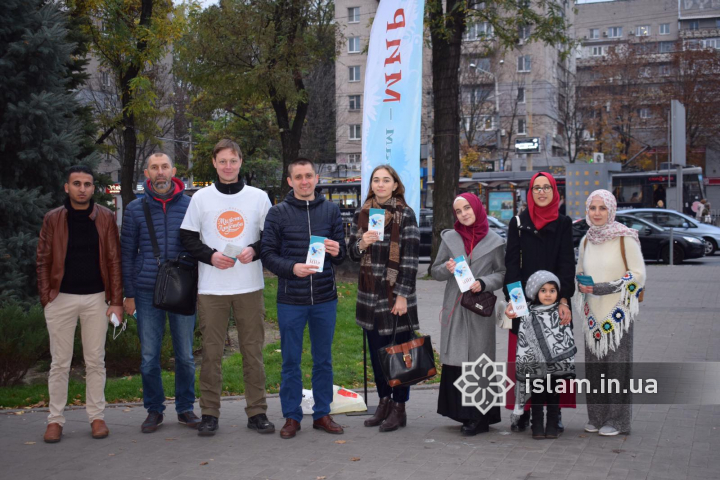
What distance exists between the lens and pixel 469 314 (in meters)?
6.33

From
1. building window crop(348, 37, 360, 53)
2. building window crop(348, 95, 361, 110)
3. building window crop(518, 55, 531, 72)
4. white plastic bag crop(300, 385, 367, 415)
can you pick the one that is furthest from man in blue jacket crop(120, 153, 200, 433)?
building window crop(348, 37, 360, 53)

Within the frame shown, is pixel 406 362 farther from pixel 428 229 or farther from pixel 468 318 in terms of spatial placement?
pixel 428 229

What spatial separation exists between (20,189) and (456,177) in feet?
35.6

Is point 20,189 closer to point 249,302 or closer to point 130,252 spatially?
point 130,252

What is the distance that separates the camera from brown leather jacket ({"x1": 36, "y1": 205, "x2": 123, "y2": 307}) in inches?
246

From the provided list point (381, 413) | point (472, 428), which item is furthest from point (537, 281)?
point (381, 413)

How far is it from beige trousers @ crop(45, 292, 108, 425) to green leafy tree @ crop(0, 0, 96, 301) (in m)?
3.02

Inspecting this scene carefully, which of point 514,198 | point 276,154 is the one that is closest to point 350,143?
point 276,154

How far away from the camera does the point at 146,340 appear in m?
6.50

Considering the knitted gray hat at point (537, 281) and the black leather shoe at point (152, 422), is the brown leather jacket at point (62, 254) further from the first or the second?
the knitted gray hat at point (537, 281)

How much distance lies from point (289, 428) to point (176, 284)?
1.43 m

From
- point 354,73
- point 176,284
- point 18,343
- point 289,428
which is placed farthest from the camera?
point 354,73

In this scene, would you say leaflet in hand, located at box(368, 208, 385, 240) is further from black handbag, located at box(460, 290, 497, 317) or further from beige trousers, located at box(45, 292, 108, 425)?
beige trousers, located at box(45, 292, 108, 425)

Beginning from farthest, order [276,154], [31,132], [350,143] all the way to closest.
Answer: [350,143]
[276,154]
[31,132]
